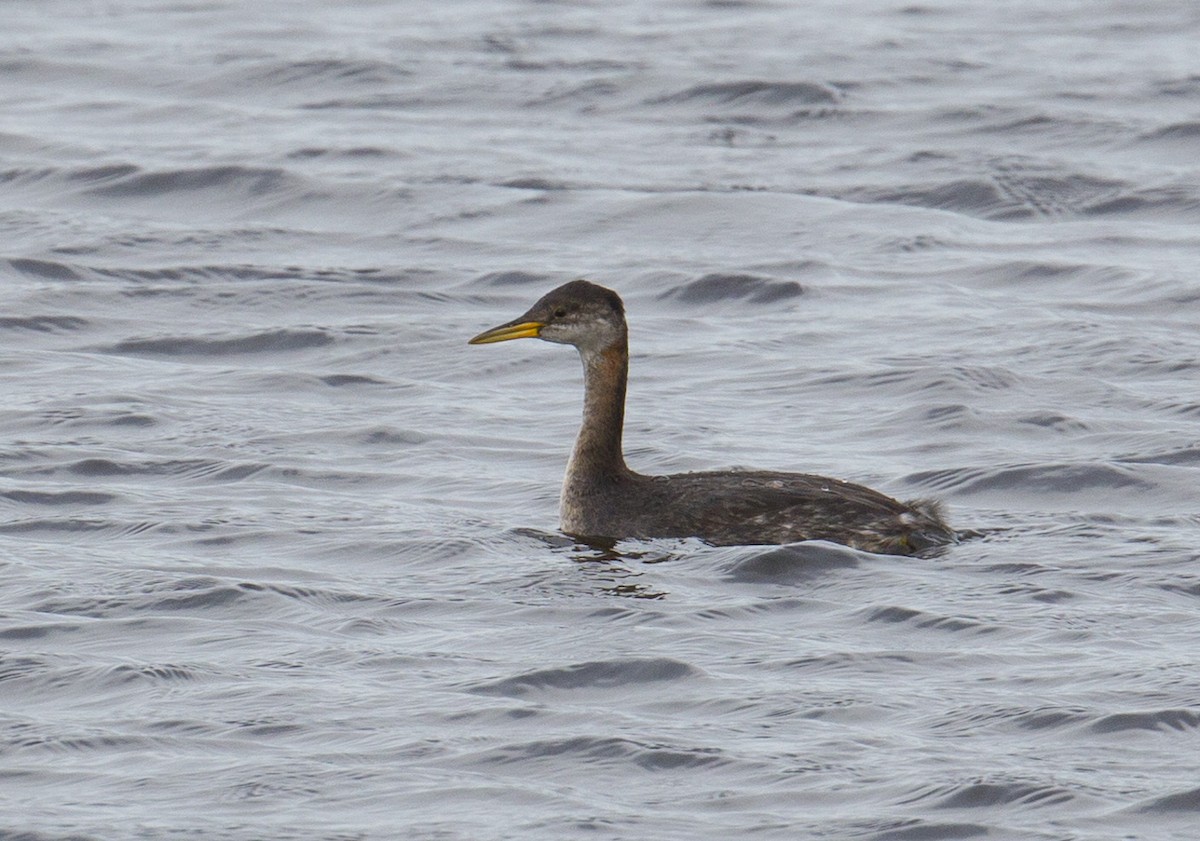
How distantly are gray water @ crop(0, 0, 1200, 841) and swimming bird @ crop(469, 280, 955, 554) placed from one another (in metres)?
0.15

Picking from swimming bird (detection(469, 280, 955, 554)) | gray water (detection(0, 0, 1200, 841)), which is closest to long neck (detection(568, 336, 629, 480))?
swimming bird (detection(469, 280, 955, 554))

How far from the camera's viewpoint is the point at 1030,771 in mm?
8320

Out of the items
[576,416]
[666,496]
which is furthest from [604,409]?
[576,416]

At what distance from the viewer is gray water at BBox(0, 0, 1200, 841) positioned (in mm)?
8492

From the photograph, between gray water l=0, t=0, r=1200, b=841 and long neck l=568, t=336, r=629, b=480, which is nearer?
gray water l=0, t=0, r=1200, b=841

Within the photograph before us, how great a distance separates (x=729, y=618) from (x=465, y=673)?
1290mm

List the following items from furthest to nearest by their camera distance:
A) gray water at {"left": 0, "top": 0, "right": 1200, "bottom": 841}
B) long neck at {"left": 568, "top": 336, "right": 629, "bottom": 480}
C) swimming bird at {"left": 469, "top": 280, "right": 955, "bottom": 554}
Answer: long neck at {"left": 568, "top": 336, "right": 629, "bottom": 480} < swimming bird at {"left": 469, "top": 280, "right": 955, "bottom": 554} < gray water at {"left": 0, "top": 0, "right": 1200, "bottom": 841}

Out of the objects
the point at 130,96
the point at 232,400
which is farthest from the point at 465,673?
the point at 130,96

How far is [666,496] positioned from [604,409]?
0.85 meters

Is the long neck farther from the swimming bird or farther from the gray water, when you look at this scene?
the gray water

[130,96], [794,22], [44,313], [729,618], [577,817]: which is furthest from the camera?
[794,22]

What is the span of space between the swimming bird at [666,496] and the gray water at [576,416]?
15 cm

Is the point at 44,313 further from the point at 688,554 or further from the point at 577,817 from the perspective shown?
the point at 577,817

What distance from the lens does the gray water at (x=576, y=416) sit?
8.49m
